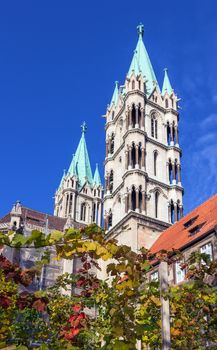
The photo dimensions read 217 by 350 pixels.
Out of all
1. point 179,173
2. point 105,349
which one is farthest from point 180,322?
point 179,173

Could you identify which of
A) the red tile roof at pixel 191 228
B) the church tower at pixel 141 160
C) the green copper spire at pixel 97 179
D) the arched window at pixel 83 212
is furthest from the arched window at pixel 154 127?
the green copper spire at pixel 97 179

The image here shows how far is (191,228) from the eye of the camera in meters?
29.1

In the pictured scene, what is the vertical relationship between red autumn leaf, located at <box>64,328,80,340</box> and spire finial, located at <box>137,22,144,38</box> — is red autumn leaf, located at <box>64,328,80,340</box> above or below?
below

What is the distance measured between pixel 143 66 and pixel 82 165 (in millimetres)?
28495

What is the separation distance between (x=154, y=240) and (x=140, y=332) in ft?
101

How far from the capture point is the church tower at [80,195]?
66750 millimetres

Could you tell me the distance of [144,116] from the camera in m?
41.9

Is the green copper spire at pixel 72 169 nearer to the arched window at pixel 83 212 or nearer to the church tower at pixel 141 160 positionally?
the arched window at pixel 83 212

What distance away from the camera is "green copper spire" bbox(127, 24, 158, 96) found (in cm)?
4544

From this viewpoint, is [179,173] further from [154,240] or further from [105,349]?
[105,349]

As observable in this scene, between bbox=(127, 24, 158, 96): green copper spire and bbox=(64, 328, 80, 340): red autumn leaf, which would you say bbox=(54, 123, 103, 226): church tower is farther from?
bbox=(64, 328, 80, 340): red autumn leaf

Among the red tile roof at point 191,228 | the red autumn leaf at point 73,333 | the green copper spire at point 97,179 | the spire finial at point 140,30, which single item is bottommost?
the red autumn leaf at point 73,333

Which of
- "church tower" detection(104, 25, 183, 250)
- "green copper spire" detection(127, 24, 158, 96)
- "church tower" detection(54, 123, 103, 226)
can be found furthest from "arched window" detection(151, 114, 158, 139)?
"church tower" detection(54, 123, 103, 226)

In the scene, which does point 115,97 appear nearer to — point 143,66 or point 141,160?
point 143,66
